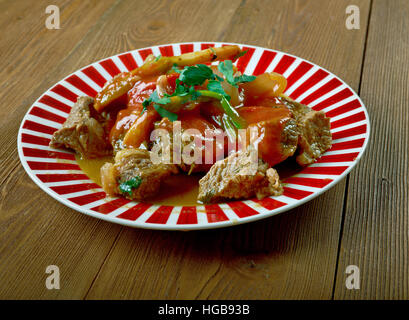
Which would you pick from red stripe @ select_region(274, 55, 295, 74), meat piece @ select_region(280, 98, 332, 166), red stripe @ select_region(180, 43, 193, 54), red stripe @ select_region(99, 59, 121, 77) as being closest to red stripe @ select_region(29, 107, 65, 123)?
red stripe @ select_region(99, 59, 121, 77)

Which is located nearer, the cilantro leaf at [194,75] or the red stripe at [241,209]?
the red stripe at [241,209]

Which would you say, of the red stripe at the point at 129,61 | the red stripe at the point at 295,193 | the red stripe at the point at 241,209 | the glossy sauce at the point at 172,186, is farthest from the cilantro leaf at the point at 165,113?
the red stripe at the point at 129,61

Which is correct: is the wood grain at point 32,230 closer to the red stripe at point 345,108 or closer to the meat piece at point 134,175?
the meat piece at point 134,175

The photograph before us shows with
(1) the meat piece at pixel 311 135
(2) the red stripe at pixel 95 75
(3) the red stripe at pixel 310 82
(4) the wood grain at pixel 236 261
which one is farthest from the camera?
(2) the red stripe at pixel 95 75

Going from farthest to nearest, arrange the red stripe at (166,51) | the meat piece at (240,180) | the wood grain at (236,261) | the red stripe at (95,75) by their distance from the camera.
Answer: the red stripe at (166,51) < the red stripe at (95,75) < the meat piece at (240,180) < the wood grain at (236,261)

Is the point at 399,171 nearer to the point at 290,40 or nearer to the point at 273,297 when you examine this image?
the point at 273,297

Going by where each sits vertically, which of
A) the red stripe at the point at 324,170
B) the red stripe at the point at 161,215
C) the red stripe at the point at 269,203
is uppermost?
the red stripe at the point at 324,170

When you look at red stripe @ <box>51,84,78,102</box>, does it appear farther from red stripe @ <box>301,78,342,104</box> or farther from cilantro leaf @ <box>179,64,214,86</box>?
red stripe @ <box>301,78,342,104</box>

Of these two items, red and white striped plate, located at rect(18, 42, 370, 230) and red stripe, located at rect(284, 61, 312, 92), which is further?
red stripe, located at rect(284, 61, 312, 92)
